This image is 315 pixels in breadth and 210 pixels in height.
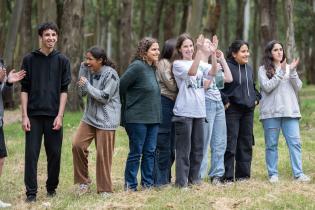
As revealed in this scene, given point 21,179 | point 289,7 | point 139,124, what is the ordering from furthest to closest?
point 289,7 → point 21,179 → point 139,124

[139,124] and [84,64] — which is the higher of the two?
[84,64]

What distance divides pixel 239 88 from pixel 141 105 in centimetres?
152

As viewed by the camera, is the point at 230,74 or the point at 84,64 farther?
the point at 230,74

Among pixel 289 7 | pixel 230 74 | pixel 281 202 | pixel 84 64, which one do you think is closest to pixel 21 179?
pixel 84 64

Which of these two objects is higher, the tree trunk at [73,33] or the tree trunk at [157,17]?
the tree trunk at [157,17]

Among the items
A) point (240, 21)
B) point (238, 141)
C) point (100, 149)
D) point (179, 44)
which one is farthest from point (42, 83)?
point (240, 21)

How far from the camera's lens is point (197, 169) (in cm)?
853

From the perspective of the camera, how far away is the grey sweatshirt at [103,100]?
798 cm

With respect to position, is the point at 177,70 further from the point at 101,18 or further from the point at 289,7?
the point at 101,18

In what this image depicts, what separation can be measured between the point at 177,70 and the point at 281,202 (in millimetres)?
2130

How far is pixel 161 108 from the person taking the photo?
8375mm

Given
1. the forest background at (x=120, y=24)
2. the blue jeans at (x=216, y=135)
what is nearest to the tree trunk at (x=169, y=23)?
the forest background at (x=120, y=24)

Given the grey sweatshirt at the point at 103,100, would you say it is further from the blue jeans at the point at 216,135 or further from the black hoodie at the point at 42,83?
the blue jeans at the point at 216,135

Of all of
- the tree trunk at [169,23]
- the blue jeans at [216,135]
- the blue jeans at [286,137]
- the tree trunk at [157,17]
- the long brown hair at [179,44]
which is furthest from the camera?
the tree trunk at [157,17]
